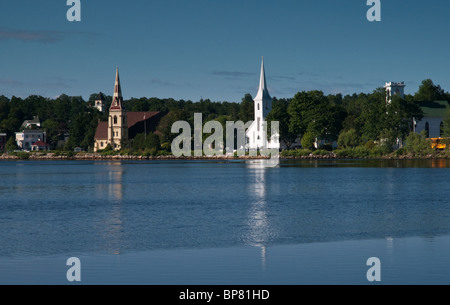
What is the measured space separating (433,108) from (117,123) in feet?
239

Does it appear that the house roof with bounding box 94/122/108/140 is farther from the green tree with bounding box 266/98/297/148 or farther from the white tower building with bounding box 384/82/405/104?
the white tower building with bounding box 384/82/405/104

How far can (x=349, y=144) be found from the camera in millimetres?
112938

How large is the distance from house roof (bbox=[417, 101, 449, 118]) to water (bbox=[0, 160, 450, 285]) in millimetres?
80605

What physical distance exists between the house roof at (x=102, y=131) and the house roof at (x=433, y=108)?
73.8 meters

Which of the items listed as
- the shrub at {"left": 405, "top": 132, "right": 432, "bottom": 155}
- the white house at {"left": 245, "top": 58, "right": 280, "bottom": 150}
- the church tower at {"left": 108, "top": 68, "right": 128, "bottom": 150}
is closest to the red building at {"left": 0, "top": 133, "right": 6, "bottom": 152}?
the church tower at {"left": 108, "top": 68, "right": 128, "bottom": 150}

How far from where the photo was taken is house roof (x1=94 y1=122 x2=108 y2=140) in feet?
492

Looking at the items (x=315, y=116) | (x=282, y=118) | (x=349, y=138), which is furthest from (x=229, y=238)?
(x=282, y=118)

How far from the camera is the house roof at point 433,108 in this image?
4518 inches

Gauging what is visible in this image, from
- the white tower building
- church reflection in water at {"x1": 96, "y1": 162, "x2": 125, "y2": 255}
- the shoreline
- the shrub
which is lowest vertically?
church reflection in water at {"x1": 96, "y1": 162, "x2": 125, "y2": 255}

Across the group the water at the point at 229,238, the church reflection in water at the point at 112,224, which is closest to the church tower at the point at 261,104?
the church reflection in water at the point at 112,224

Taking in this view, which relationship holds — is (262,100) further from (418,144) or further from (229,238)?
(229,238)

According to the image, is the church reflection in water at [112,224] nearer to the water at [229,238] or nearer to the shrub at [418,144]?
the water at [229,238]

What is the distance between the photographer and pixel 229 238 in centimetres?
2081

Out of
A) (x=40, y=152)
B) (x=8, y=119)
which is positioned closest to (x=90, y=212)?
(x=40, y=152)
